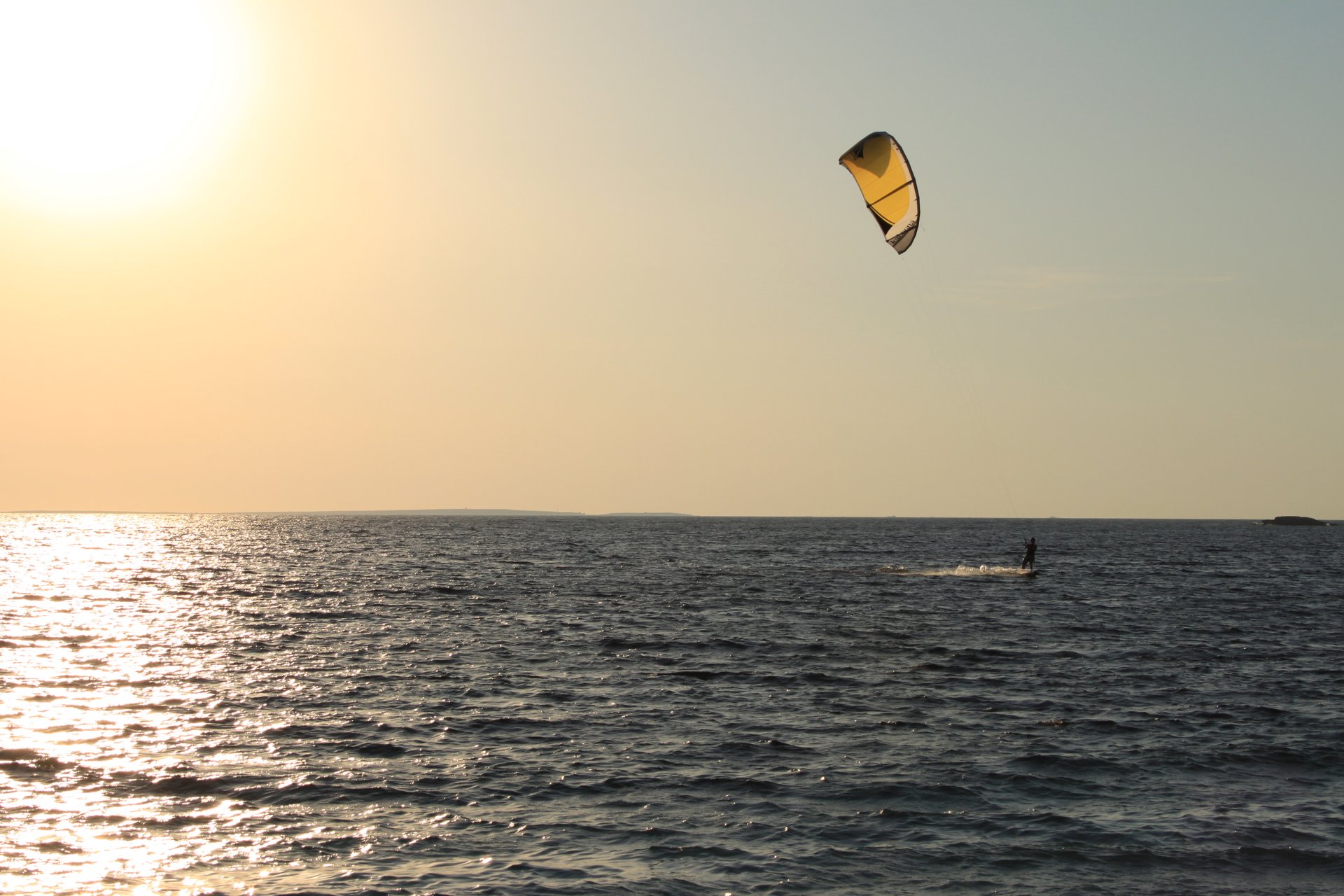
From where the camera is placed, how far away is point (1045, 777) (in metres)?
18.6

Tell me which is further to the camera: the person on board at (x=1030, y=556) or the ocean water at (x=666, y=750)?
the person on board at (x=1030, y=556)

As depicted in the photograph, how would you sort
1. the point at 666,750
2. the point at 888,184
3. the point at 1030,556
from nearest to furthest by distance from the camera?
the point at 666,750, the point at 888,184, the point at 1030,556

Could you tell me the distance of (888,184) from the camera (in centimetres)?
3706

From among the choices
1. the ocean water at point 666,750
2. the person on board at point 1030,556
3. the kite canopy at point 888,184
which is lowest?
the ocean water at point 666,750

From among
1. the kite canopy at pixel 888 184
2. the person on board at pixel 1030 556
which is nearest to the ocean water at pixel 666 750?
the kite canopy at pixel 888 184

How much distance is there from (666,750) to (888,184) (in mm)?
23005

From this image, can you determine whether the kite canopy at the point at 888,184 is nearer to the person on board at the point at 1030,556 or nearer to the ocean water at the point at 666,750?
the ocean water at the point at 666,750

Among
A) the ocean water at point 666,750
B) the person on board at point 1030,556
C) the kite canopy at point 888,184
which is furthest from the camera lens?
the person on board at point 1030,556

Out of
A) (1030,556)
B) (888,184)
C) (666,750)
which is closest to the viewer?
(666,750)

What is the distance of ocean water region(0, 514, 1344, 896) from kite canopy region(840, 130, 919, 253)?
42.6 ft

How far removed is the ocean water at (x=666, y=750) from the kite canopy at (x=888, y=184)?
13.0 metres

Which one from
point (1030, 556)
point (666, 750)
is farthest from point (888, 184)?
point (1030, 556)

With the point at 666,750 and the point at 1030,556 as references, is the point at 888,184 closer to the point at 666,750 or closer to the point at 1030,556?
the point at 666,750

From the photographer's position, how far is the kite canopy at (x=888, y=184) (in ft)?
118
